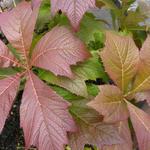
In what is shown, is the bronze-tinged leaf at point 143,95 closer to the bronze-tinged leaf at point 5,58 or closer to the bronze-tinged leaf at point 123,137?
the bronze-tinged leaf at point 123,137

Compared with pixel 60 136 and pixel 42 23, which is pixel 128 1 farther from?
pixel 60 136

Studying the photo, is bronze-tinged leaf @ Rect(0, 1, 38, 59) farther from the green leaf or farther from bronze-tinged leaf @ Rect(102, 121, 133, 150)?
bronze-tinged leaf @ Rect(102, 121, 133, 150)

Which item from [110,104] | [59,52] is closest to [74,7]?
[59,52]

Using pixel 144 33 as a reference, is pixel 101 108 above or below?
below

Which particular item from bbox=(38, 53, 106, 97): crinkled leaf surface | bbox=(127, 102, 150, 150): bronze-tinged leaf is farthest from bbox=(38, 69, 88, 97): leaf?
bbox=(127, 102, 150, 150): bronze-tinged leaf

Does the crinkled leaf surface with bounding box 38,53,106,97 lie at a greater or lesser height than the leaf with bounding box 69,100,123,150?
greater

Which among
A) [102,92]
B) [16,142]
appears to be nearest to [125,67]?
[102,92]
